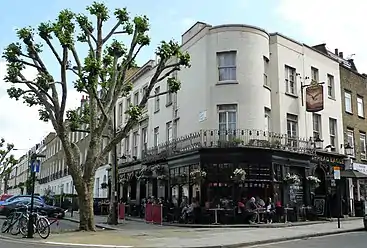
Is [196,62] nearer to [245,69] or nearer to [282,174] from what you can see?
[245,69]

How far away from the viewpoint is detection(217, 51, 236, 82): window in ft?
80.5

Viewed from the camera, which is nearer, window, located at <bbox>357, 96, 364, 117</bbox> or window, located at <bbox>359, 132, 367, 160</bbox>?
window, located at <bbox>359, 132, 367, 160</bbox>

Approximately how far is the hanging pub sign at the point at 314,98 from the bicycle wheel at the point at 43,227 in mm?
16327

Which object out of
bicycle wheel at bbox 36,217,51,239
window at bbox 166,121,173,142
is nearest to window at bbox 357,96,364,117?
window at bbox 166,121,173,142

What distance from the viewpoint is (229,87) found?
2425cm

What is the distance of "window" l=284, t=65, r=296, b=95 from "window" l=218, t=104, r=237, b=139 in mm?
4157

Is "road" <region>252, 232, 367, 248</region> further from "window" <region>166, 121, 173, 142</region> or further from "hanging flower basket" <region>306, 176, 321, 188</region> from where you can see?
"window" <region>166, 121, 173, 142</region>

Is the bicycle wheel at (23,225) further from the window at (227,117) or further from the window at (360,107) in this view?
the window at (360,107)

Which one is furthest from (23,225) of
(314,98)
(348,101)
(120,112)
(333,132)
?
(348,101)

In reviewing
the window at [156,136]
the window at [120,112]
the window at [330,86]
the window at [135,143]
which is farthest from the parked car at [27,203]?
the window at [330,86]

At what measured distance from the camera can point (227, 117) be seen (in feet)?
79.5

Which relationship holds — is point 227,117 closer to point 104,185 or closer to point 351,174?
point 351,174

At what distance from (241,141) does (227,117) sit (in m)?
1.85

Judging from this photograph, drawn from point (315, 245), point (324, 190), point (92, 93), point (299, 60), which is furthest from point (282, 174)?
point (92, 93)
